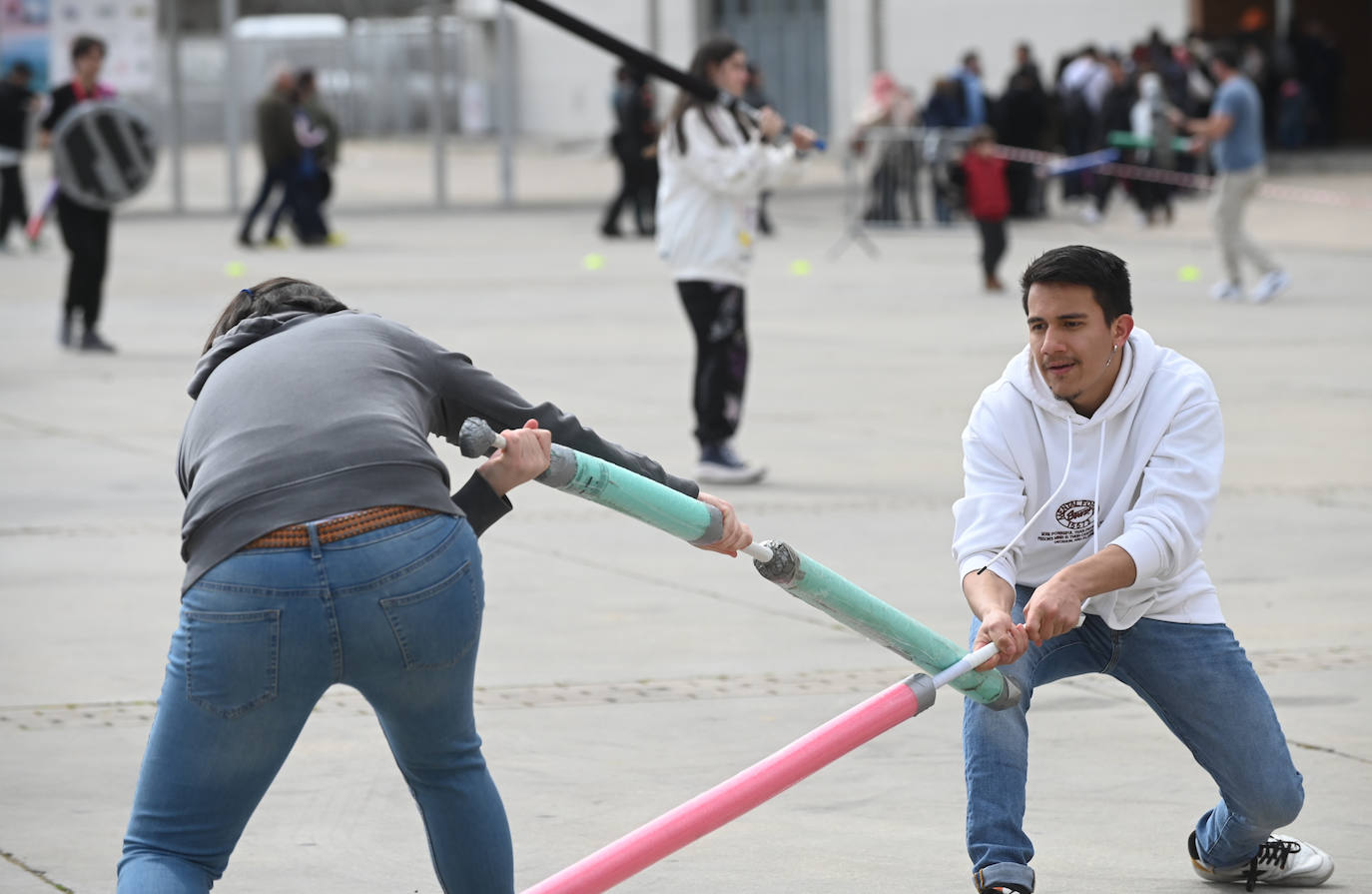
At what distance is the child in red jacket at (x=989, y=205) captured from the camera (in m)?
17.5

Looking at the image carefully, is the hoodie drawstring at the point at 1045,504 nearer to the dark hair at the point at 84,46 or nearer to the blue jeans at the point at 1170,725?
the blue jeans at the point at 1170,725

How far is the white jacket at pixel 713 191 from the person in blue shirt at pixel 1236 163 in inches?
308

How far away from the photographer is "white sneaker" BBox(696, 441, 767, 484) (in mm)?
9180

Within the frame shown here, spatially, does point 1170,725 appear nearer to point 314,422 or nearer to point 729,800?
point 729,800

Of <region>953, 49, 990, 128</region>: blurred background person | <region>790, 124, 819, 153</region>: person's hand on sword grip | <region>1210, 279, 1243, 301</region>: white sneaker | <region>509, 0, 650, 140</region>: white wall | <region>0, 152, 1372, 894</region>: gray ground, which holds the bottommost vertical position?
<region>0, 152, 1372, 894</region>: gray ground

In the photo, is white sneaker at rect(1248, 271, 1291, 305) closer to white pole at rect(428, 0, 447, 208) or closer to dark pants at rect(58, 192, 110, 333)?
dark pants at rect(58, 192, 110, 333)

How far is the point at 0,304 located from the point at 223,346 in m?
14.6

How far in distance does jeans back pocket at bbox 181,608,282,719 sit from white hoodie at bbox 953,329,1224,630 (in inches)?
57.0

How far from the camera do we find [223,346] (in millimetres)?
3514

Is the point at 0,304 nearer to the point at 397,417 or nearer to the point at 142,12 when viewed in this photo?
the point at 142,12

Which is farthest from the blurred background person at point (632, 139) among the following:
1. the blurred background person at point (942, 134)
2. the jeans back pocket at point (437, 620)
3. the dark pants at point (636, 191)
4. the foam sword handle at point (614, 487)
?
the jeans back pocket at point (437, 620)

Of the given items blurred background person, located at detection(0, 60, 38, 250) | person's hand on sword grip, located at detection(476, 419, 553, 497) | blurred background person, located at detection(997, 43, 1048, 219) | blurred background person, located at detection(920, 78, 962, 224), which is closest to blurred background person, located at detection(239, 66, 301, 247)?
blurred background person, located at detection(0, 60, 38, 250)

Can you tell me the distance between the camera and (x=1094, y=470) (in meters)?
4.09

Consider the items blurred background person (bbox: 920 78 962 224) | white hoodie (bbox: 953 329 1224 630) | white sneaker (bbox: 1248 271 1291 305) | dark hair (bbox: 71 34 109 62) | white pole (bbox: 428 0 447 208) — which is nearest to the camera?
white hoodie (bbox: 953 329 1224 630)
